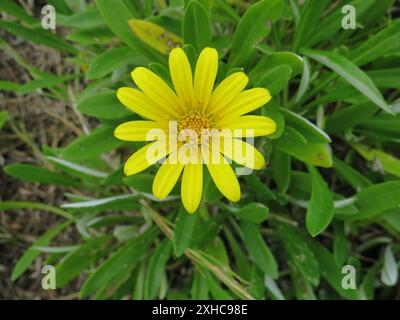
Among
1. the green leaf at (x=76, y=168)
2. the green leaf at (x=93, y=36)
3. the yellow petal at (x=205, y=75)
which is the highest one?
the green leaf at (x=93, y=36)

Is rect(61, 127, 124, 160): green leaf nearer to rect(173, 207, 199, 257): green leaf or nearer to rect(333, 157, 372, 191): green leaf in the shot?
rect(173, 207, 199, 257): green leaf

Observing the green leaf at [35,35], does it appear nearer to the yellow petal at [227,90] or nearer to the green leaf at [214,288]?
the yellow petal at [227,90]

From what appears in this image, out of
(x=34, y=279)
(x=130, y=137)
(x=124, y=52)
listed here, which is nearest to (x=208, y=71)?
(x=130, y=137)

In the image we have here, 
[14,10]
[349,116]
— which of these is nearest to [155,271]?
[349,116]

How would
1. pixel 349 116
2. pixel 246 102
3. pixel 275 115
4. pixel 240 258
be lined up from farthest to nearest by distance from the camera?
pixel 240 258
pixel 349 116
pixel 275 115
pixel 246 102

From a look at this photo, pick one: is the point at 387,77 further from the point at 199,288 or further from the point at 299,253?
the point at 199,288

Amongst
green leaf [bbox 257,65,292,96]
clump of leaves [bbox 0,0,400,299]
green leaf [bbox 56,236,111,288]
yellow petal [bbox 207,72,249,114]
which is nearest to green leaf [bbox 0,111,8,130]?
clump of leaves [bbox 0,0,400,299]

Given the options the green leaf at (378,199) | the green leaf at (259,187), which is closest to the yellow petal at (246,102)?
the green leaf at (259,187)
